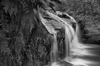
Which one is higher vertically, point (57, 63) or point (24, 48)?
point (24, 48)

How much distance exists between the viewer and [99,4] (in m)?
16.0

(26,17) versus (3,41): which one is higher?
(26,17)

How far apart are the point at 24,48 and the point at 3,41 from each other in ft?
2.97

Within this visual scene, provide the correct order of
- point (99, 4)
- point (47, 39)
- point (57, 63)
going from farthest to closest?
point (99, 4) < point (57, 63) < point (47, 39)

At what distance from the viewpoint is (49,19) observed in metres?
7.45

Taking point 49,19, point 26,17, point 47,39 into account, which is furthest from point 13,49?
point 49,19

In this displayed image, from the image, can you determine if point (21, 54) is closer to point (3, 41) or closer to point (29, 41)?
point (29, 41)

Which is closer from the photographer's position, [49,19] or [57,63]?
[57,63]

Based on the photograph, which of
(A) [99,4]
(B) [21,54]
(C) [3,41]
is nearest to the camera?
(C) [3,41]

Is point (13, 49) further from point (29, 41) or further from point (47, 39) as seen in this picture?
point (47, 39)

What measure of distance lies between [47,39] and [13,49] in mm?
3110

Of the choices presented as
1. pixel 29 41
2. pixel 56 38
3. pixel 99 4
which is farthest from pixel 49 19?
pixel 99 4

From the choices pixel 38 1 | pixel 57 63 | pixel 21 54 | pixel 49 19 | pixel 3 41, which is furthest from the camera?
pixel 49 19

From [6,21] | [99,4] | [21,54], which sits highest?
[99,4]
